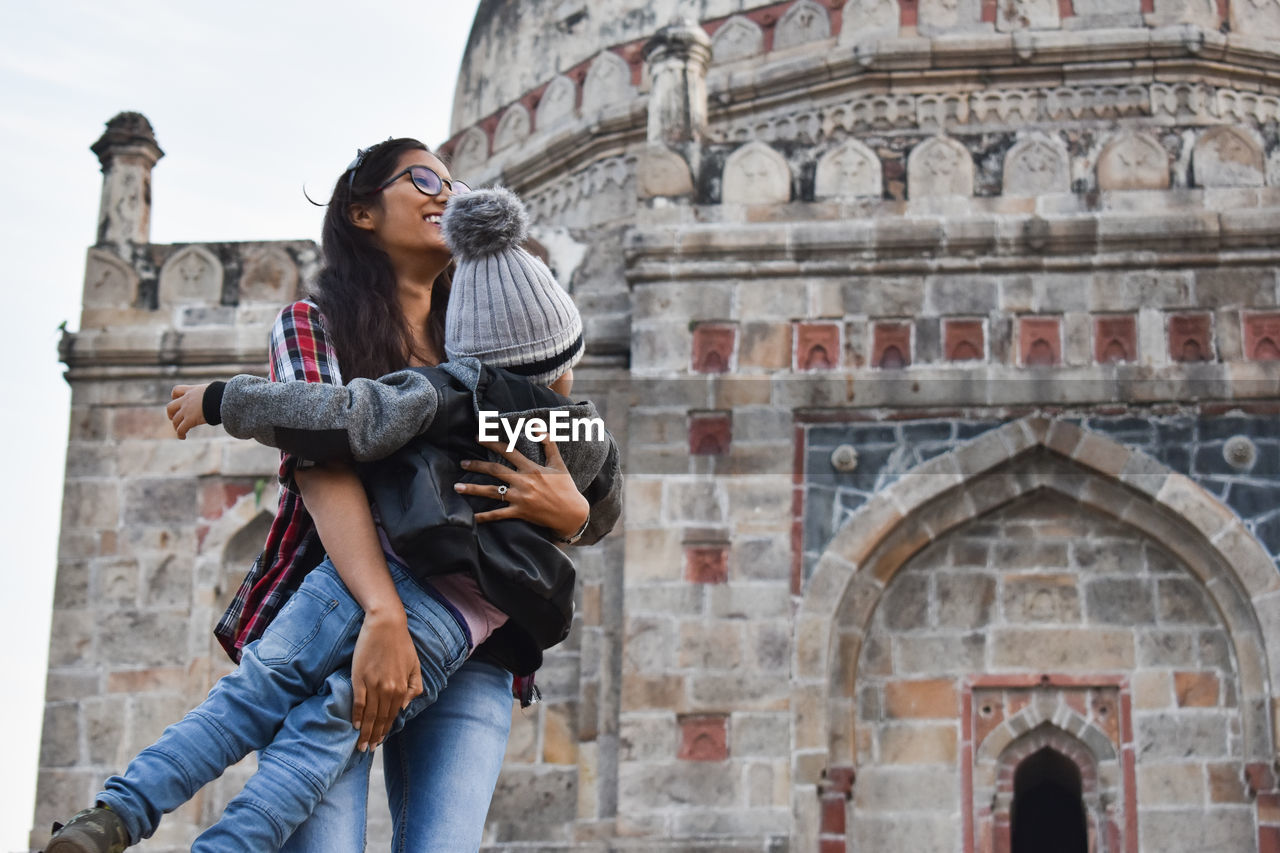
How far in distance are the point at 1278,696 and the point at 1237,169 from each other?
241cm

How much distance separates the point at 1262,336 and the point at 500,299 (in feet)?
20.4

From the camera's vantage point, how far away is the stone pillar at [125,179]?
11.2m

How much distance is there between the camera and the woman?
133 inches

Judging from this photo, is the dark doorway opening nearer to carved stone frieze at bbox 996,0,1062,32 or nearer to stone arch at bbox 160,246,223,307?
carved stone frieze at bbox 996,0,1062,32

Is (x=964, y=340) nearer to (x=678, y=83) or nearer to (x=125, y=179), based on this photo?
(x=678, y=83)

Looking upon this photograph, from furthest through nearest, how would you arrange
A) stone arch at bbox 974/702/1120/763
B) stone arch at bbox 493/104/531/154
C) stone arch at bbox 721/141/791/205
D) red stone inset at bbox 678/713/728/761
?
1. stone arch at bbox 493/104/531/154
2. stone arch at bbox 721/141/791/205
3. stone arch at bbox 974/702/1120/763
4. red stone inset at bbox 678/713/728/761

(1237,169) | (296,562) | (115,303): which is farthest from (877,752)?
(296,562)

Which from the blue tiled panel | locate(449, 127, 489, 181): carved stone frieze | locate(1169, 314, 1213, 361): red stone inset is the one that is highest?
locate(449, 127, 489, 181): carved stone frieze

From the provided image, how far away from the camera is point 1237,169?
368 inches

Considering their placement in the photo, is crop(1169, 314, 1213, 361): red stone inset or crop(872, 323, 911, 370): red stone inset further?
crop(872, 323, 911, 370): red stone inset

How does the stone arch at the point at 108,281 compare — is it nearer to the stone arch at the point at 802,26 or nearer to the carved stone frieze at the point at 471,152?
the carved stone frieze at the point at 471,152

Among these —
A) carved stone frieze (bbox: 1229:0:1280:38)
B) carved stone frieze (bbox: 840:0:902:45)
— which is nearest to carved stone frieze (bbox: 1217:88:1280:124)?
carved stone frieze (bbox: 1229:0:1280:38)

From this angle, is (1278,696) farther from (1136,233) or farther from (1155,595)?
(1136,233)

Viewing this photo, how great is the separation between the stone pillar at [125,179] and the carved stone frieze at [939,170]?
14.1ft
